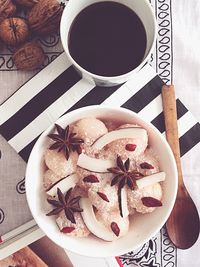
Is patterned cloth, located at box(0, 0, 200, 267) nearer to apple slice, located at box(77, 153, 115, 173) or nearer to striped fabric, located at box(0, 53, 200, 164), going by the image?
striped fabric, located at box(0, 53, 200, 164)

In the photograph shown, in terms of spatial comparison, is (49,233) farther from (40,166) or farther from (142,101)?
(142,101)

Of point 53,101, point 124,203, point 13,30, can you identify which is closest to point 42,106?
point 53,101

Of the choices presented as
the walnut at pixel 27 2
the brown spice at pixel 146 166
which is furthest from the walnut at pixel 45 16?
the brown spice at pixel 146 166

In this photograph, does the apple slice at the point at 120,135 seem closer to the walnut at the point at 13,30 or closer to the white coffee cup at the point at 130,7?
the white coffee cup at the point at 130,7

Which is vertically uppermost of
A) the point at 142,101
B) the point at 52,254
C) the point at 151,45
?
the point at 151,45

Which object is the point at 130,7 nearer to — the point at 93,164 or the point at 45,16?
the point at 45,16

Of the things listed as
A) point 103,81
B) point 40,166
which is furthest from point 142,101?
point 40,166
